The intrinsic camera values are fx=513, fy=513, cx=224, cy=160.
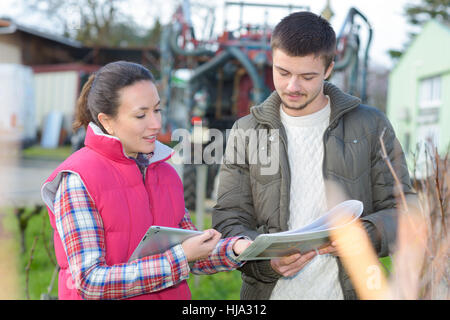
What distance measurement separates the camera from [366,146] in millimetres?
2016

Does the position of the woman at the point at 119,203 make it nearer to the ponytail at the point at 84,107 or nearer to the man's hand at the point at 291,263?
the ponytail at the point at 84,107

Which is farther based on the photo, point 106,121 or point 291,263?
point 291,263

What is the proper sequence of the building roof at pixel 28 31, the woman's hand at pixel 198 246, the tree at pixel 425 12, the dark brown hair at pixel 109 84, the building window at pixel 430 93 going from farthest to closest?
the tree at pixel 425 12 → the building window at pixel 430 93 → the building roof at pixel 28 31 → the dark brown hair at pixel 109 84 → the woman's hand at pixel 198 246

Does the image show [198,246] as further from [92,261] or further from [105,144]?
[105,144]

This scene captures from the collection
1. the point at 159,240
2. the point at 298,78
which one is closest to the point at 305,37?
the point at 298,78

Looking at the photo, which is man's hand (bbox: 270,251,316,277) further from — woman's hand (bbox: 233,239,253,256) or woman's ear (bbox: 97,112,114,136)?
woman's ear (bbox: 97,112,114,136)

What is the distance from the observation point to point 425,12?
30547 millimetres

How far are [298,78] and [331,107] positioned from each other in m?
0.21

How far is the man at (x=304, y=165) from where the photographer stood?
1.98 meters

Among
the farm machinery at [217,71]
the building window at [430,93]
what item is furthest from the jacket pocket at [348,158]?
the building window at [430,93]

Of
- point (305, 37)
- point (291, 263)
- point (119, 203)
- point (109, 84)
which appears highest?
point (305, 37)

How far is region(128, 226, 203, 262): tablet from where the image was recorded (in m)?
1.51

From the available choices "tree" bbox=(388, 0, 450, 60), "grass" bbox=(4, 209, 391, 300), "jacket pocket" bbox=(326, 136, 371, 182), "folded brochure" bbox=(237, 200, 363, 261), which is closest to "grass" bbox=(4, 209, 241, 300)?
"grass" bbox=(4, 209, 391, 300)

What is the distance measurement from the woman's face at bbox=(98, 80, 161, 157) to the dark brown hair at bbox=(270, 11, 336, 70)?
56 cm
